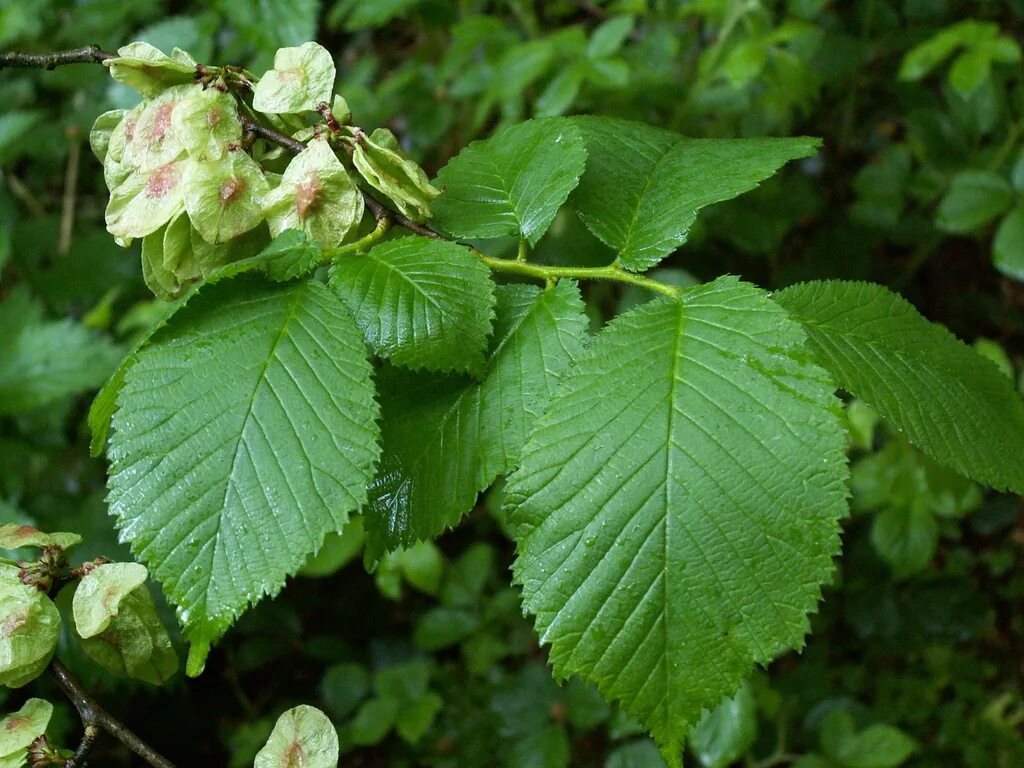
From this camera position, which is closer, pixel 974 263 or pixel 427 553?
pixel 427 553

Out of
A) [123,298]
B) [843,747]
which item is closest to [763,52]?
[843,747]

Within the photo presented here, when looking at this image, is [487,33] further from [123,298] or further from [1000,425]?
[1000,425]

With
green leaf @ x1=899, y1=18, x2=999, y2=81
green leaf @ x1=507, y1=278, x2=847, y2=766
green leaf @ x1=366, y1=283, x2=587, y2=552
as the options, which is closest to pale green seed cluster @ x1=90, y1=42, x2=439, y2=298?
green leaf @ x1=366, y1=283, x2=587, y2=552

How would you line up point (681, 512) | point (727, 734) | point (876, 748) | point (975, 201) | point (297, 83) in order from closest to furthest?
point (681, 512)
point (297, 83)
point (727, 734)
point (876, 748)
point (975, 201)

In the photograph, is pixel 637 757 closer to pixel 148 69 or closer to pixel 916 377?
pixel 916 377

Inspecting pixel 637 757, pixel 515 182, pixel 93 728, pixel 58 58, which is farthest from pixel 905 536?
pixel 58 58

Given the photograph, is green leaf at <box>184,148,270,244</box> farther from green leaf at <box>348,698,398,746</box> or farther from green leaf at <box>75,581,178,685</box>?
green leaf at <box>348,698,398,746</box>
